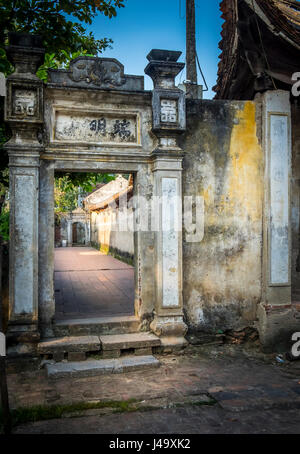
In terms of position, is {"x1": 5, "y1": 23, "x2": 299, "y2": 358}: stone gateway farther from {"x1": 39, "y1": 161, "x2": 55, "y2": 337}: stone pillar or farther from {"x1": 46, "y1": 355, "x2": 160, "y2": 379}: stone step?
{"x1": 46, "y1": 355, "x2": 160, "y2": 379}: stone step

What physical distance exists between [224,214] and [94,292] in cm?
428

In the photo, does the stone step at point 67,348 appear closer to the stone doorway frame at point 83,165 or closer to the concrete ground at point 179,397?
the stone doorway frame at point 83,165

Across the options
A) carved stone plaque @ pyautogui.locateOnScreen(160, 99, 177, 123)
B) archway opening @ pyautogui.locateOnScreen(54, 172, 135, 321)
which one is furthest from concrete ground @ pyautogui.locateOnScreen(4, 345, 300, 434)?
carved stone plaque @ pyautogui.locateOnScreen(160, 99, 177, 123)

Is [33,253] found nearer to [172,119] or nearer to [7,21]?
[172,119]

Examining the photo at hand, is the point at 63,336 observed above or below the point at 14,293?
below

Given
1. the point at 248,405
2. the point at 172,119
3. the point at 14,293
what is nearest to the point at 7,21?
the point at 172,119

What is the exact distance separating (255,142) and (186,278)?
2359 millimetres

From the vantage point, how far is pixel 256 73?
19.8ft

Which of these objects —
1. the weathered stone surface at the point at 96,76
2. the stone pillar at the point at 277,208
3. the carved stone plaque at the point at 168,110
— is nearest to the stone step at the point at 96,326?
the stone pillar at the point at 277,208

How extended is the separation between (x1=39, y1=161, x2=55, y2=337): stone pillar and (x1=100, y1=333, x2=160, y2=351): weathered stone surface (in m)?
0.78

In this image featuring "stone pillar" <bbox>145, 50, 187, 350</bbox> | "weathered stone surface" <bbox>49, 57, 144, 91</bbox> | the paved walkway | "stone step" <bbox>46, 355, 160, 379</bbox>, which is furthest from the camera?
the paved walkway

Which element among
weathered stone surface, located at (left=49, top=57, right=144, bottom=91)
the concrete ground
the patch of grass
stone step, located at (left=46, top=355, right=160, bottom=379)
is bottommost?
the concrete ground

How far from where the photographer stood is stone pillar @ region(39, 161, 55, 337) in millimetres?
5461

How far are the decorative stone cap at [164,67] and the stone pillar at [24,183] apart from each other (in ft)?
5.11
